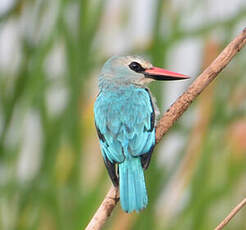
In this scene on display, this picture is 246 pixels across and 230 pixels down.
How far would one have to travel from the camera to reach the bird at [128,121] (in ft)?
6.32

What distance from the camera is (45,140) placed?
107 inches

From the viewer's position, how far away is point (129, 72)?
2496mm

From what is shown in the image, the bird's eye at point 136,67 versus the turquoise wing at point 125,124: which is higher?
the bird's eye at point 136,67

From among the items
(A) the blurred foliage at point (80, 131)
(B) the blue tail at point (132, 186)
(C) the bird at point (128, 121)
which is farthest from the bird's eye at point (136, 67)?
(B) the blue tail at point (132, 186)

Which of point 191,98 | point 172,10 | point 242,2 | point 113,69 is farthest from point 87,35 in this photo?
point 191,98

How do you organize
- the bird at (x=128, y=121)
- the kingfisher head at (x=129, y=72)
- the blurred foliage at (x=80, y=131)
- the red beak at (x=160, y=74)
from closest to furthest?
the bird at (x=128, y=121), the red beak at (x=160, y=74), the kingfisher head at (x=129, y=72), the blurred foliage at (x=80, y=131)

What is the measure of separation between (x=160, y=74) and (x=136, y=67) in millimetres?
187

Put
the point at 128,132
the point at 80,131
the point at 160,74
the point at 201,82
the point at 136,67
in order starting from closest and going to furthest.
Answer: the point at 201,82
the point at 128,132
the point at 160,74
the point at 136,67
the point at 80,131

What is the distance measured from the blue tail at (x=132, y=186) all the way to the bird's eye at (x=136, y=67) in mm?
540

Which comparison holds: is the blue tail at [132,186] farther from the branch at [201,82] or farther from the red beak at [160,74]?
the red beak at [160,74]

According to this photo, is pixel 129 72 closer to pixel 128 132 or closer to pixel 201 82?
pixel 128 132

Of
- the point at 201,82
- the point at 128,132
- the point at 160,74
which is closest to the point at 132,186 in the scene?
the point at 128,132

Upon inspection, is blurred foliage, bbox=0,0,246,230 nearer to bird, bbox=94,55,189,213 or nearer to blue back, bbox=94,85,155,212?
bird, bbox=94,55,189,213

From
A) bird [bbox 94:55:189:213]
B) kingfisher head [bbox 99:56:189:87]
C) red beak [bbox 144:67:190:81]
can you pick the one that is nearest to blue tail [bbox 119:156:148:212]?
bird [bbox 94:55:189:213]
